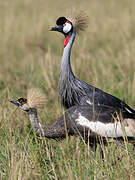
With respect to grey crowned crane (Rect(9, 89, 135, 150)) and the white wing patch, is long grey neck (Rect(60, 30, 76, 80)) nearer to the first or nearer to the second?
grey crowned crane (Rect(9, 89, 135, 150))

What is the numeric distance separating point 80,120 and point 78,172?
77 centimetres

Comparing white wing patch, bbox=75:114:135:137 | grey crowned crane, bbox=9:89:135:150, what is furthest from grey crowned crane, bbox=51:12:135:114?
white wing patch, bbox=75:114:135:137

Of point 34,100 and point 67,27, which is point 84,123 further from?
point 67,27

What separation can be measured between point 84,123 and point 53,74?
2.66 meters

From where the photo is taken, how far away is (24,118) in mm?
4699

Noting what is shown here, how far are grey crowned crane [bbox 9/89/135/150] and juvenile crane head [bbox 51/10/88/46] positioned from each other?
93cm

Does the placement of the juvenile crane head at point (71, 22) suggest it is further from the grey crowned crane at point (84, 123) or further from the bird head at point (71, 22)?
the grey crowned crane at point (84, 123)

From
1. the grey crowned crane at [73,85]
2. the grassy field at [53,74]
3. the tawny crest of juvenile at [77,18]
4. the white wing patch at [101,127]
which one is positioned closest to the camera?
the grassy field at [53,74]

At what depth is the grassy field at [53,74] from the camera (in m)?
3.24

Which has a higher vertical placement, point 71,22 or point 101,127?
point 71,22

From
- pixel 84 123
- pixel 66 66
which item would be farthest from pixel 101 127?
pixel 66 66

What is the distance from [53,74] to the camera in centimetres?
636

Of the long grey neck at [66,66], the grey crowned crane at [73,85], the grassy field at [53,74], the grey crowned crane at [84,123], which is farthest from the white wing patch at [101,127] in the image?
the long grey neck at [66,66]

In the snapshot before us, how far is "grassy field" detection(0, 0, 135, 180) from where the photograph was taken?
10.6 ft
